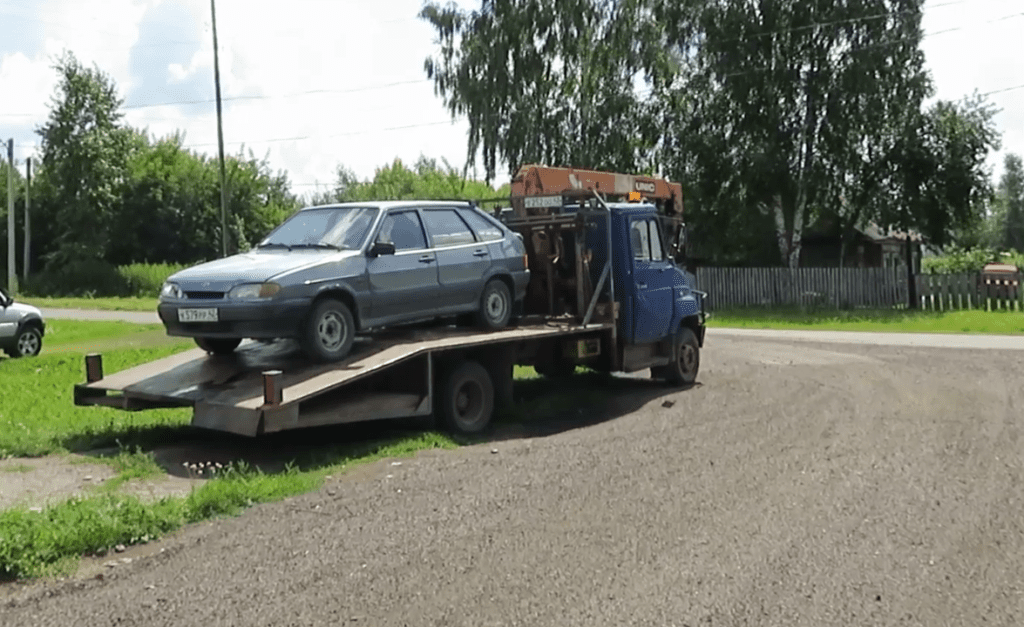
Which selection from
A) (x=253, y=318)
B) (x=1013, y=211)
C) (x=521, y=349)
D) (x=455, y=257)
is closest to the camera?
(x=253, y=318)

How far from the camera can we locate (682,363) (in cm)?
1445

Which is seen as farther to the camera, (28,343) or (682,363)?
(28,343)

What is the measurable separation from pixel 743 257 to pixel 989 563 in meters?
35.6

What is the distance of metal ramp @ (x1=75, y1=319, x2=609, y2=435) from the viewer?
872 centimetres

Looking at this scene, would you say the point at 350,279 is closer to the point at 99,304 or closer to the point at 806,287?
the point at 806,287

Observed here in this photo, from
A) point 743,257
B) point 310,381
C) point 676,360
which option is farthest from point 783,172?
point 310,381

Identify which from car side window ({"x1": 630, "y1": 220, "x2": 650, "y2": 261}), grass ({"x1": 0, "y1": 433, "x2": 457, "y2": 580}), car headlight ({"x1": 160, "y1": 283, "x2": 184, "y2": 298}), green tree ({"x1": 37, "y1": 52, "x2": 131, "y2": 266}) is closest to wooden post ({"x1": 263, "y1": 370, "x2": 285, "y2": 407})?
grass ({"x1": 0, "y1": 433, "x2": 457, "y2": 580})

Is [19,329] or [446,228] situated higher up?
[446,228]

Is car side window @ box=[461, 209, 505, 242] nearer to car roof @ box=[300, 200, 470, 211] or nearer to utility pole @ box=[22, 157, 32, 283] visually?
car roof @ box=[300, 200, 470, 211]

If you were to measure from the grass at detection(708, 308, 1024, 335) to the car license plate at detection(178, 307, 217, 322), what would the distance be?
19460 mm

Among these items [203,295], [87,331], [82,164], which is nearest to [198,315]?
[203,295]

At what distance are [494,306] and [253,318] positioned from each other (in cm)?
326

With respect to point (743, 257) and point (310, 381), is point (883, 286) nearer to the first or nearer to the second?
point (743, 257)

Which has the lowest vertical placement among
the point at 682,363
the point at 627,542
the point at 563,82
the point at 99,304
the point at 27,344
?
the point at 627,542
